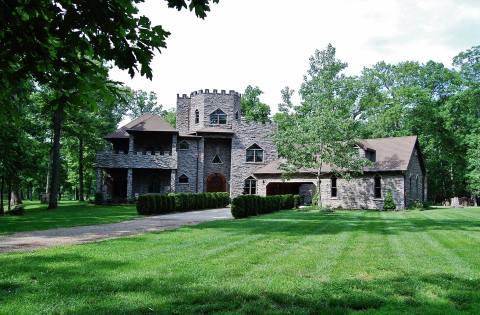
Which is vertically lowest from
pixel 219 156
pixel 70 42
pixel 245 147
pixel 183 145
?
pixel 70 42

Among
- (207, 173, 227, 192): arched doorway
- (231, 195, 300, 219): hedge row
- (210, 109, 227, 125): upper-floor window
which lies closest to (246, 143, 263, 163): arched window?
(207, 173, 227, 192): arched doorway

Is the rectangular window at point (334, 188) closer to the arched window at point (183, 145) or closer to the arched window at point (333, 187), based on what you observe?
the arched window at point (333, 187)

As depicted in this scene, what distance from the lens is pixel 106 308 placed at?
5.38m

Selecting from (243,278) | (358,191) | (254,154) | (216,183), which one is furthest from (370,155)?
(243,278)

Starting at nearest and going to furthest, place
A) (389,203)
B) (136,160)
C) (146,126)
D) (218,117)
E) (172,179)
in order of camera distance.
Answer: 1. (389,203)
2. (136,160)
3. (172,179)
4. (146,126)
5. (218,117)

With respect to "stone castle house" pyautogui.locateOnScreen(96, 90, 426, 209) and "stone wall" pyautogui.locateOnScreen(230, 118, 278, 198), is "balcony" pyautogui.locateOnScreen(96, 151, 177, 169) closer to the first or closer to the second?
"stone castle house" pyautogui.locateOnScreen(96, 90, 426, 209)

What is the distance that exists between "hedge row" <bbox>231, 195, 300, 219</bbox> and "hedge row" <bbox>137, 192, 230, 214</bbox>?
16.5 ft

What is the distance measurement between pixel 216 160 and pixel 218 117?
409 centimetres

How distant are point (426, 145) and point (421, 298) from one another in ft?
149

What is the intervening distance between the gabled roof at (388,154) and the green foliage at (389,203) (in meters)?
1.94

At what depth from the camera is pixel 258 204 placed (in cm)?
2455

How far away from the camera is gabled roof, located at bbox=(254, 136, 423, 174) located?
108ft

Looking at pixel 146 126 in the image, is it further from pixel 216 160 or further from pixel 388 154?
pixel 388 154

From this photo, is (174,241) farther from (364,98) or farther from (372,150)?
(364,98)
